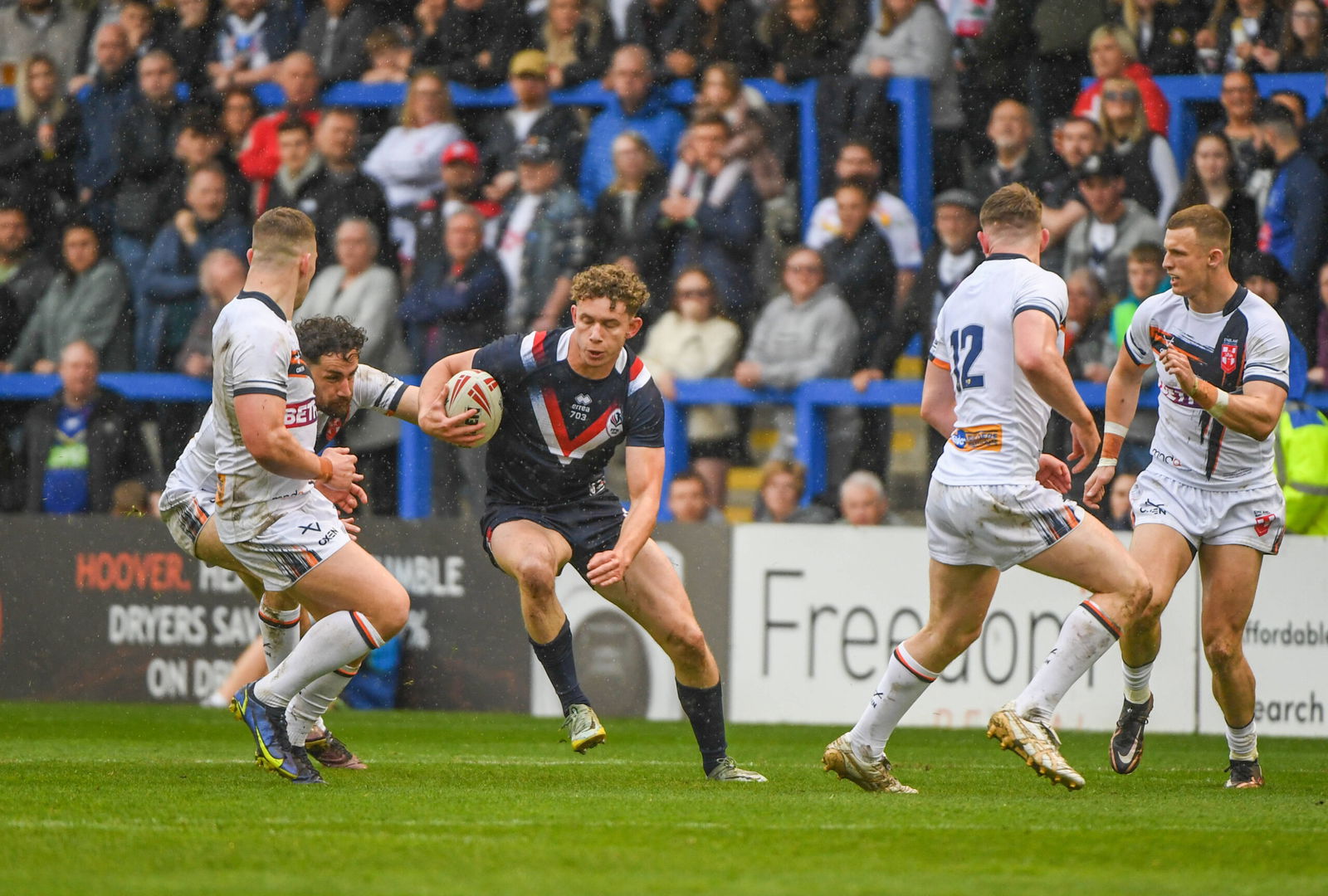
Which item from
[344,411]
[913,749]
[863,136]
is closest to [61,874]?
[344,411]

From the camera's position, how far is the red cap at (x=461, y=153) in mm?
13789

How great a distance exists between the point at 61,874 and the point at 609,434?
3.21 m

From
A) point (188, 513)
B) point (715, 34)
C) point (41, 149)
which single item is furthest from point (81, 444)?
point (188, 513)

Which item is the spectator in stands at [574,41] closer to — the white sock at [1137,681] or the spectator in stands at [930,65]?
the spectator in stands at [930,65]

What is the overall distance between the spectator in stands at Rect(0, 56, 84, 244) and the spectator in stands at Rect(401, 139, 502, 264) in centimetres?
340

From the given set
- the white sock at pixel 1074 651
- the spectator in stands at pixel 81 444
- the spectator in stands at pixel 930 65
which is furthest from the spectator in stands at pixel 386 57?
the white sock at pixel 1074 651

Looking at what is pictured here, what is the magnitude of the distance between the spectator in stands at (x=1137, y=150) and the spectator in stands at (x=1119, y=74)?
4.7 inches

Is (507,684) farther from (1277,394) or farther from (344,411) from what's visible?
(1277,394)

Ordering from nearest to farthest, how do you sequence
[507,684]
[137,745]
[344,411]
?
[344,411] < [137,745] < [507,684]

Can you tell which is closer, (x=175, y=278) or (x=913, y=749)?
(x=913, y=749)

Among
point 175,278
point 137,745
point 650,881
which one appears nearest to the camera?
point 650,881

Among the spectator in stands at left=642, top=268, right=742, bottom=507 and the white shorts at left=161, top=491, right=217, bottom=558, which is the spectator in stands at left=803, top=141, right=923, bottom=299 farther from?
the white shorts at left=161, top=491, right=217, bottom=558

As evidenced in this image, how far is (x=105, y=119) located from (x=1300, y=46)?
9.73 m

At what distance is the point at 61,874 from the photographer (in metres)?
4.68
